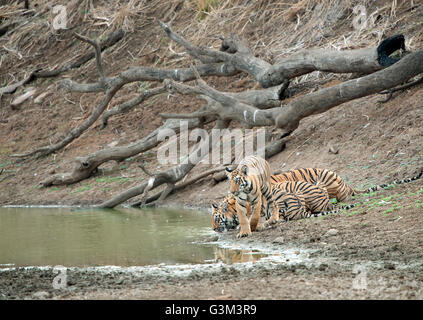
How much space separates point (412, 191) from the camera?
8281mm

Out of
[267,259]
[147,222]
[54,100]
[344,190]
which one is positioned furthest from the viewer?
[54,100]

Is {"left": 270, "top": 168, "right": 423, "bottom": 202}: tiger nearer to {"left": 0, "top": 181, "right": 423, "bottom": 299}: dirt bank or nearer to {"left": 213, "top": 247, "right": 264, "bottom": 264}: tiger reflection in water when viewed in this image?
{"left": 0, "top": 181, "right": 423, "bottom": 299}: dirt bank

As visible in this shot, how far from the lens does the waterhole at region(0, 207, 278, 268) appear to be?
7.40m

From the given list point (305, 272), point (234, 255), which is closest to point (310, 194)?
point (234, 255)

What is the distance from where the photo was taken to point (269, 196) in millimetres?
8719

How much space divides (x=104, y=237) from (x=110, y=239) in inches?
9.8

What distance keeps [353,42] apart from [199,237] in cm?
717

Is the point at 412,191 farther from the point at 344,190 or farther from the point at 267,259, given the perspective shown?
the point at 267,259

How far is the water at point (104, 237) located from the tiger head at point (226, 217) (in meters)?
0.17

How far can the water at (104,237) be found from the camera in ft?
24.7

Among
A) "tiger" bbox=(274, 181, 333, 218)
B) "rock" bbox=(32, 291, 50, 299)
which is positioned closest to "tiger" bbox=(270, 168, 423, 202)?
"tiger" bbox=(274, 181, 333, 218)

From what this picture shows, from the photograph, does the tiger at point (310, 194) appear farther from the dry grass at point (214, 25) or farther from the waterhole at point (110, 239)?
the dry grass at point (214, 25)

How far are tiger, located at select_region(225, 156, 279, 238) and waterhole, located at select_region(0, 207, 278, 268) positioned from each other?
586mm
